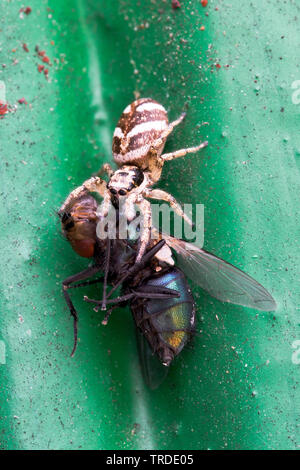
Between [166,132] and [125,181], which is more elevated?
[166,132]

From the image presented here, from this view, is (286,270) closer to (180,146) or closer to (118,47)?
(180,146)

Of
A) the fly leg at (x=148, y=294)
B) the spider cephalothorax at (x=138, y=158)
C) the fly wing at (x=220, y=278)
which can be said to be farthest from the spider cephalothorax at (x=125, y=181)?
the fly leg at (x=148, y=294)

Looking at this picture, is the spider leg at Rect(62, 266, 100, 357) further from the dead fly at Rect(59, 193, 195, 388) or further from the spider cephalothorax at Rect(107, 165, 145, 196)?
the spider cephalothorax at Rect(107, 165, 145, 196)

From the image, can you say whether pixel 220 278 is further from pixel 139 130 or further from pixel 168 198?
pixel 139 130

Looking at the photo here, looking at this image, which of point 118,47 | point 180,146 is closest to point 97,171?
point 180,146

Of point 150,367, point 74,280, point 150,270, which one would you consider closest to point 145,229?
point 150,270

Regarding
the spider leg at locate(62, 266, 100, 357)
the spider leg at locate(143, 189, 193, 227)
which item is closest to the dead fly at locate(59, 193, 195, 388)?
the spider leg at locate(62, 266, 100, 357)

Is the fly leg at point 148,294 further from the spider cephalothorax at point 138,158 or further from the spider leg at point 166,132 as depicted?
the spider leg at point 166,132

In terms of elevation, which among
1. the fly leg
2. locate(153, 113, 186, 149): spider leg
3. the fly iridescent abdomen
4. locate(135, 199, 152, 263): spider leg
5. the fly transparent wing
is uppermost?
locate(153, 113, 186, 149): spider leg
